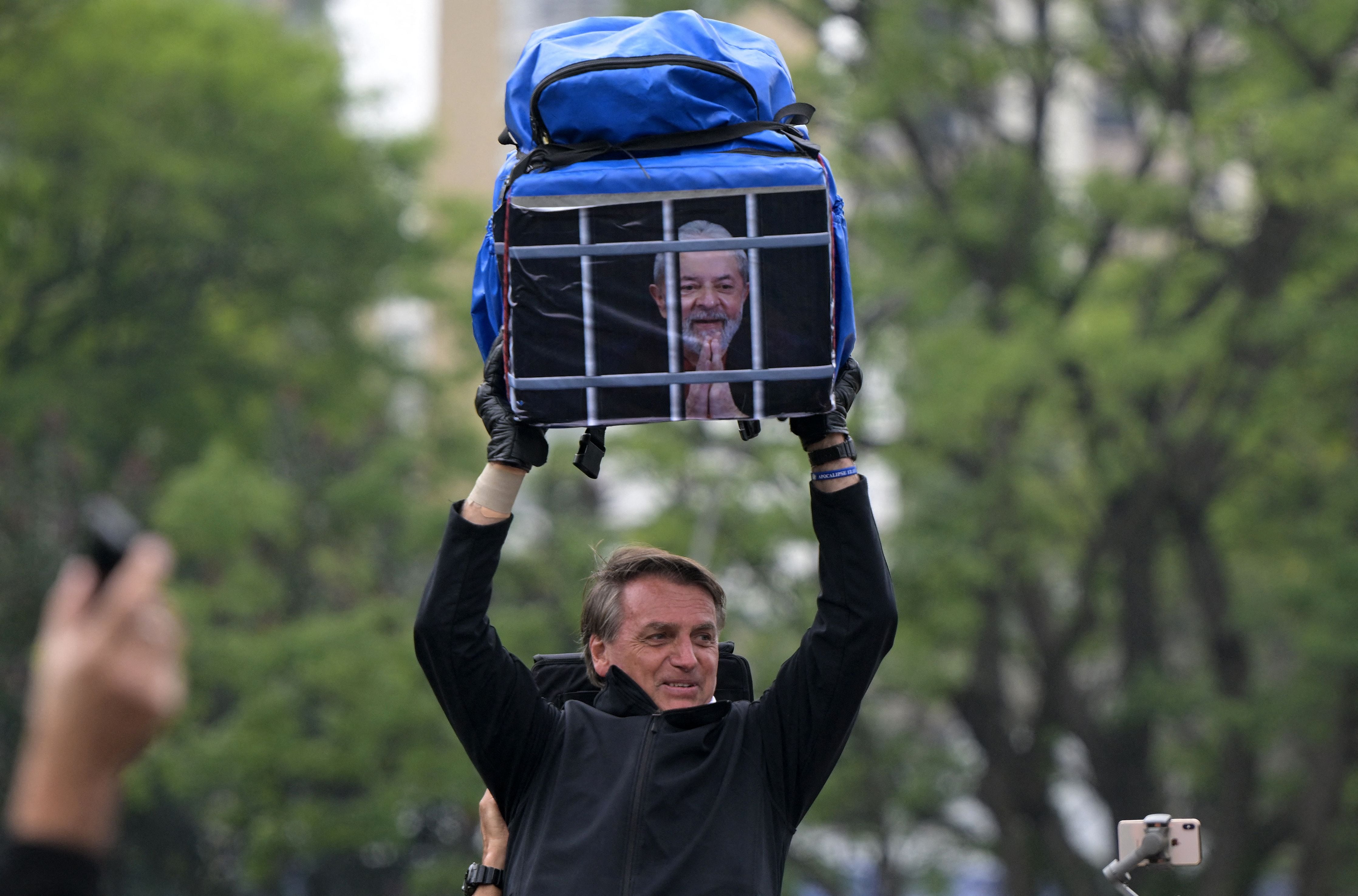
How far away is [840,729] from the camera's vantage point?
3449mm

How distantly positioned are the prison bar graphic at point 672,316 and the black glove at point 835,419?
10 centimetres

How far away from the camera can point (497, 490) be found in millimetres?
3395

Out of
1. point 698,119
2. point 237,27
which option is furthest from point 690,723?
point 237,27

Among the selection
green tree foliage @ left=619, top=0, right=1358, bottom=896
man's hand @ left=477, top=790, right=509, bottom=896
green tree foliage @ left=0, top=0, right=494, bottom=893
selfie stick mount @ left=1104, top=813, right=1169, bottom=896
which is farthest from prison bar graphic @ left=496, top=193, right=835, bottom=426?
green tree foliage @ left=0, top=0, right=494, bottom=893

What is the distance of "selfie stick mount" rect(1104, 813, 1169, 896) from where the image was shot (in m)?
3.71

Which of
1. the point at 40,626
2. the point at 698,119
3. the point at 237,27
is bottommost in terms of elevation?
the point at 40,626

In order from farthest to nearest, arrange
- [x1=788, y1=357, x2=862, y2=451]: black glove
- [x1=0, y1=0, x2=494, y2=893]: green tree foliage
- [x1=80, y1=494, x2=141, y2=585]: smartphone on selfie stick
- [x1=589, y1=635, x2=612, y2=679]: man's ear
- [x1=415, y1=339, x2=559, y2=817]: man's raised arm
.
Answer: [x1=0, y1=0, x2=494, y2=893]: green tree foliage
[x1=589, y1=635, x2=612, y2=679]: man's ear
[x1=788, y1=357, x2=862, y2=451]: black glove
[x1=415, y1=339, x2=559, y2=817]: man's raised arm
[x1=80, y1=494, x2=141, y2=585]: smartphone on selfie stick

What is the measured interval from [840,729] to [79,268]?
1473 cm

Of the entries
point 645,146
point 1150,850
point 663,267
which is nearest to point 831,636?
point 663,267

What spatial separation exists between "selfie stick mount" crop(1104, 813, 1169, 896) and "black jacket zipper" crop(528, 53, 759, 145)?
1.78 metres

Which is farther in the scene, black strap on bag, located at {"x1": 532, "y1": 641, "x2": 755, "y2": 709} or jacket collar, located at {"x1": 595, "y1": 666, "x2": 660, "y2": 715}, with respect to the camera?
black strap on bag, located at {"x1": 532, "y1": 641, "x2": 755, "y2": 709}

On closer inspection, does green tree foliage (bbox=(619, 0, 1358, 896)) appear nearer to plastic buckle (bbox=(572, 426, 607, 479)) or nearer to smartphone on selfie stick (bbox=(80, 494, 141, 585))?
plastic buckle (bbox=(572, 426, 607, 479))

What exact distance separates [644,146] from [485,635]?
3.36ft

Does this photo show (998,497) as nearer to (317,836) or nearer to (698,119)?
(317,836)
